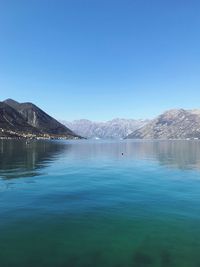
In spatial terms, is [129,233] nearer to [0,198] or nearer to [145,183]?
[0,198]

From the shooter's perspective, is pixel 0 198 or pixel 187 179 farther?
pixel 187 179

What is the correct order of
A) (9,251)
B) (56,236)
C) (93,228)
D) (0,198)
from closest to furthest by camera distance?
(9,251) < (56,236) < (93,228) < (0,198)

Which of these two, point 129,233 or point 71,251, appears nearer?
point 71,251

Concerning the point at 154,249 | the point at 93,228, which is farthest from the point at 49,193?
the point at 154,249

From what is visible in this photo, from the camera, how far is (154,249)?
27469 mm

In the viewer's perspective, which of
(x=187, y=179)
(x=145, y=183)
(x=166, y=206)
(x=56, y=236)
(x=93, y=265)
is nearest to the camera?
(x=93, y=265)

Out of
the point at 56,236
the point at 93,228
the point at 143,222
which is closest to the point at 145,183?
the point at 143,222

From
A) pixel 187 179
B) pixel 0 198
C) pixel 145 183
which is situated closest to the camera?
pixel 0 198

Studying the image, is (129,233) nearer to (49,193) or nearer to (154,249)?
(154,249)

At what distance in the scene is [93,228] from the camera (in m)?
33.3

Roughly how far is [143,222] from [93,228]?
6.67 m

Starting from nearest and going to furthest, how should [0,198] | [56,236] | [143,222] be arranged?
[56,236], [143,222], [0,198]

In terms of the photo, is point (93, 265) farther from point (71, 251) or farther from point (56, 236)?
point (56, 236)

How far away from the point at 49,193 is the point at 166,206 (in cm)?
2072
